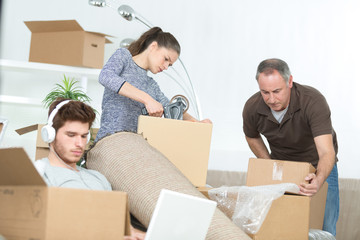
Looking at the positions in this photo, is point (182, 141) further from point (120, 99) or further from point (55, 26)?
point (55, 26)

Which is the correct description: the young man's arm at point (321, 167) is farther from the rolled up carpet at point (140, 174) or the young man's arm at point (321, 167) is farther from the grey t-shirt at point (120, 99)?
the grey t-shirt at point (120, 99)

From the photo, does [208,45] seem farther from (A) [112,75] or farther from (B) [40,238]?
(B) [40,238]

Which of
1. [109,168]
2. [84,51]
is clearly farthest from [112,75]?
[84,51]

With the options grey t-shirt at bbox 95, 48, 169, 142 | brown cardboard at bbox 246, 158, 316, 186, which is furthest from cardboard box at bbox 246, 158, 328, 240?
grey t-shirt at bbox 95, 48, 169, 142

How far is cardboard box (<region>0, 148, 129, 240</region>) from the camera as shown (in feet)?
4.07

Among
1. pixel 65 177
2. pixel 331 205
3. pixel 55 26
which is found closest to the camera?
pixel 65 177

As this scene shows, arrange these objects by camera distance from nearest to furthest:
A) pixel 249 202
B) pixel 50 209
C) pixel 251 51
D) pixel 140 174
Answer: pixel 50 209 → pixel 140 174 → pixel 249 202 → pixel 251 51

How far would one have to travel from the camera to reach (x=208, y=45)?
13.6ft

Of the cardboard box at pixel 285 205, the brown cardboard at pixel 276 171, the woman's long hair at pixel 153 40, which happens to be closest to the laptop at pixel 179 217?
the cardboard box at pixel 285 205

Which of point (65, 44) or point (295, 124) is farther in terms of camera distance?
point (65, 44)

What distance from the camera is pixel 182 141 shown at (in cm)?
200

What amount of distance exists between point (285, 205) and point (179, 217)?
2.26 ft

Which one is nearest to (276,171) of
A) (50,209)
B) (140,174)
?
(140,174)

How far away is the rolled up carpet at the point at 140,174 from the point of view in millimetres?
1616
